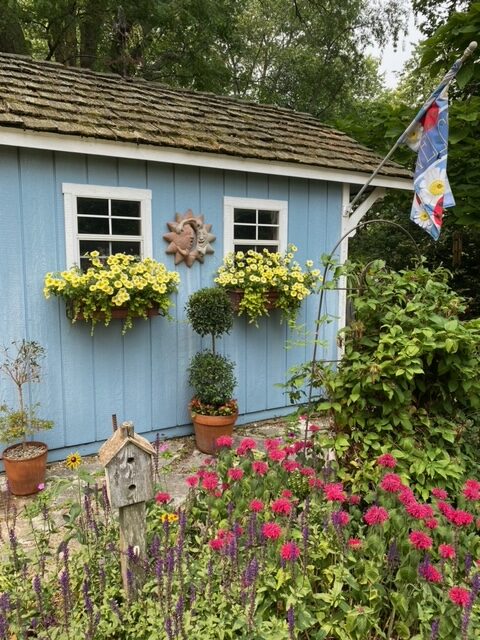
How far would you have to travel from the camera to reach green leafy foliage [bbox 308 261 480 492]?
245 centimetres

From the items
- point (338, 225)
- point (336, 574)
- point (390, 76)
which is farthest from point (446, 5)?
point (390, 76)

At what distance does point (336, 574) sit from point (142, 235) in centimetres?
313

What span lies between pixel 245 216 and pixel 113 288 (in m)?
1.68

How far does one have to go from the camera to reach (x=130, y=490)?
1901 millimetres

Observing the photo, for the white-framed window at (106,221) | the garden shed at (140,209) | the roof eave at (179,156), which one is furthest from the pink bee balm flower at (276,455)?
the roof eave at (179,156)

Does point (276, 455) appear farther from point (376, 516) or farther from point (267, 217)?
point (267, 217)

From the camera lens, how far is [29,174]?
3586 millimetres

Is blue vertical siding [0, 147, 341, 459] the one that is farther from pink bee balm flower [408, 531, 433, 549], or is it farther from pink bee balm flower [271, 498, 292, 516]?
pink bee balm flower [408, 531, 433, 549]

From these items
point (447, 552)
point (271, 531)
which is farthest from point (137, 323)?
point (447, 552)

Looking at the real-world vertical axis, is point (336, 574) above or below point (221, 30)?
below

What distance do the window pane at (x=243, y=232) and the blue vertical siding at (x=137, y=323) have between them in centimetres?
19

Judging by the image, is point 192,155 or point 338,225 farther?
point 338,225

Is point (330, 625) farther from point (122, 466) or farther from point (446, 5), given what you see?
point (446, 5)

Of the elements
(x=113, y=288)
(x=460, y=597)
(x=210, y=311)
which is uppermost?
(x=113, y=288)
